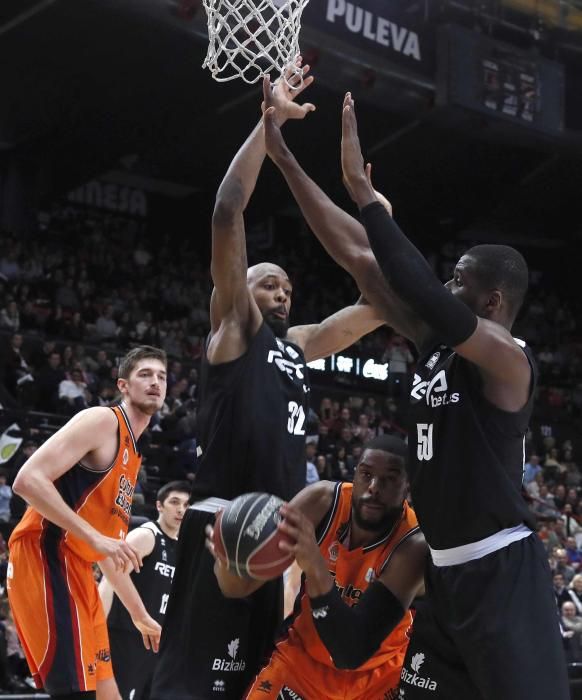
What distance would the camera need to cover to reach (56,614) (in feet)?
15.0

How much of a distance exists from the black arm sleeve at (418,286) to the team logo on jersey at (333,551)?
1.27 metres

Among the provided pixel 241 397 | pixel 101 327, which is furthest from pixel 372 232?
pixel 101 327

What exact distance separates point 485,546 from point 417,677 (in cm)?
53

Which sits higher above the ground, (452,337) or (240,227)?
(240,227)

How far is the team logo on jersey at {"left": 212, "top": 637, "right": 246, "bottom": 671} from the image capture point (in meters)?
3.71

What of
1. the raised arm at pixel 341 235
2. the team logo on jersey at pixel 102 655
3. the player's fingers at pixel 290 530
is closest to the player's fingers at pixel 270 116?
the raised arm at pixel 341 235

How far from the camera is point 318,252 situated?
22859 mm

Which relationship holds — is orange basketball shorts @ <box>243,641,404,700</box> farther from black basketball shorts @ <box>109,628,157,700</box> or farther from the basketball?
black basketball shorts @ <box>109,628,157,700</box>

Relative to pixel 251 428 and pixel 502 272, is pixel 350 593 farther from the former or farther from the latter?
pixel 502 272

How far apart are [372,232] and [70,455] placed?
2062 mm

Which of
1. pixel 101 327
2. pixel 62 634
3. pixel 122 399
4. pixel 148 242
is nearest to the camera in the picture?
pixel 62 634

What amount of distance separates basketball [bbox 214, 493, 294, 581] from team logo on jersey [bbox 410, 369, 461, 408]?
578 mm

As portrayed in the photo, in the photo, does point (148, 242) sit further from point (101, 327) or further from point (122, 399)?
point (122, 399)

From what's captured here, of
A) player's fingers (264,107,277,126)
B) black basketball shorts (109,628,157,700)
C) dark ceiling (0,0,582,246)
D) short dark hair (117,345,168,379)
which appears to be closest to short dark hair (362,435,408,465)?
player's fingers (264,107,277,126)
